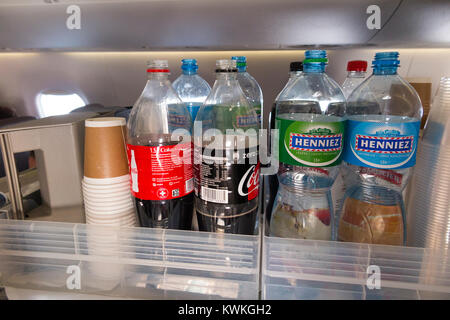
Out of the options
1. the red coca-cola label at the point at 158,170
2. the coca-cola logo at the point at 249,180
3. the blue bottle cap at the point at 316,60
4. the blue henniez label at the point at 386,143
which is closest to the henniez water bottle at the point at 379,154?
the blue henniez label at the point at 386,143

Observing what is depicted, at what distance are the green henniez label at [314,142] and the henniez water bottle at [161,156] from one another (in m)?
0.27

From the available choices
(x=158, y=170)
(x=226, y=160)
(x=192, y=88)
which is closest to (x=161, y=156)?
(x=158, y=170)

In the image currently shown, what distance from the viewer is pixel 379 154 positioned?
68 cm

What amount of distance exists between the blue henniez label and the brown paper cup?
0.61 m

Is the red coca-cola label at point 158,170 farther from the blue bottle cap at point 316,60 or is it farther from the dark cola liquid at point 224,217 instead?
the blue bottle cap at point 316,60

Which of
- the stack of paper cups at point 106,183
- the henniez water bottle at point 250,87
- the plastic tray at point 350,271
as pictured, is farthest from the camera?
the henniez water bottle at point 250,87

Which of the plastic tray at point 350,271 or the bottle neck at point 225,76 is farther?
the bottle neck at point 225,76

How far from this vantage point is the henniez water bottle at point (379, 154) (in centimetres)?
68

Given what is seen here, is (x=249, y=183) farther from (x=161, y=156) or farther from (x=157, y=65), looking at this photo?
(x=157, y=65)

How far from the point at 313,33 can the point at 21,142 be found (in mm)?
1140

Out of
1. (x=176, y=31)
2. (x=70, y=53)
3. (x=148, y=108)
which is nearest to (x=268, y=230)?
(x=148, y=108)

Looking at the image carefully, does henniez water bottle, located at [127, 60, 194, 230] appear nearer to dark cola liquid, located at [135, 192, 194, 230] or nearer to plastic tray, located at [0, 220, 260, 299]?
dark cola liquid, located at [135, 192, 194, 230]

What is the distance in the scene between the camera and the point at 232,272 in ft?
2.09
